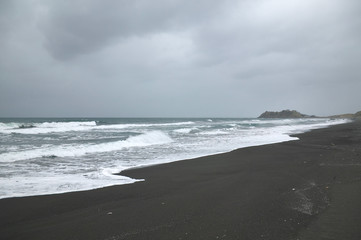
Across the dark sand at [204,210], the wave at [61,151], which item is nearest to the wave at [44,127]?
the wave at [61,151]

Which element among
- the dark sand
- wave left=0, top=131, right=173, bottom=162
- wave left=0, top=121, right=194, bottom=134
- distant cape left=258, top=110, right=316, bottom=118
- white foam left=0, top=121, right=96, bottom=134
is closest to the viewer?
the dark sand

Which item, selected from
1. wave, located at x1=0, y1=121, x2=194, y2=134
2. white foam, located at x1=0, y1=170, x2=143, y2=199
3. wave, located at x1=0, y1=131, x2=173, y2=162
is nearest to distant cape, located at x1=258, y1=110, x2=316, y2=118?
wave, located at x1=0, y1=121, x2=194, y2=134

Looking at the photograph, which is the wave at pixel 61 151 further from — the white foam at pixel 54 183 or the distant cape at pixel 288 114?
the distant cape at pixel 288 114

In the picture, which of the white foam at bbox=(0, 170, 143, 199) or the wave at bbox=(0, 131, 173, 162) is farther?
the wave at bbox=(0, 131, 173, 162)

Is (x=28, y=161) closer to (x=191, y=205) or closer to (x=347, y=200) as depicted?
(x=191, y=205)

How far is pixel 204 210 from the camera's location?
15.7 ft

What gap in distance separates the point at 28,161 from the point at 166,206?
9110 mm

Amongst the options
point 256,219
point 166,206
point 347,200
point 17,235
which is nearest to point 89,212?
point 17,235

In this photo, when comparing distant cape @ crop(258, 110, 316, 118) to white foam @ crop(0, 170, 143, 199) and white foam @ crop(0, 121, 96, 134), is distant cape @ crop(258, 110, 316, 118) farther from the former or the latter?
white foam @ crop(0, 170, 143, 199)

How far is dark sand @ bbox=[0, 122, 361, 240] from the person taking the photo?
3.84m

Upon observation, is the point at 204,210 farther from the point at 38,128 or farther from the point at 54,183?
the point at 38,128

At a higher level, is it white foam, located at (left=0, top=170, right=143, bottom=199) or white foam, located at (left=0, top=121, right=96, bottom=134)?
white foam, located at (left=0, top=121, right=96, bottom=134)

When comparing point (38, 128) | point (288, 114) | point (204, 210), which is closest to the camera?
point (204, 210)

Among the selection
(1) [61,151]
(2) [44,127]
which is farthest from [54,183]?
(2) [44,127]
